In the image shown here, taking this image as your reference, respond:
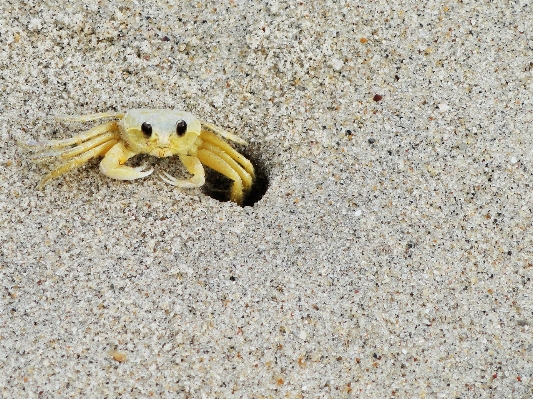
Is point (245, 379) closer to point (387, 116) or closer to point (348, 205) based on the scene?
point (348, 205)

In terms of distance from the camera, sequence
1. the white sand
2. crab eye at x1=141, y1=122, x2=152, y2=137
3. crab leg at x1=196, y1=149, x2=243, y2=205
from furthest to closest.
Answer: crab leg at x1=196, y1=149, x2=243, y2=205, crab eye at x1=141, y1=122, x2=152, y2=137, the white sand

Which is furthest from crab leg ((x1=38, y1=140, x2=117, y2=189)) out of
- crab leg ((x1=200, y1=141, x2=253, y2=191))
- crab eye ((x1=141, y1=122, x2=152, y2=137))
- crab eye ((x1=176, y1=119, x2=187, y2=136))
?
crab leg ((x1=200, y1=141, x2=253, y2=191))

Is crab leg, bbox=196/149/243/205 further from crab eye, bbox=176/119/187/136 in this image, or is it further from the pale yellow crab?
crab eye, bbox=176/119/187/136

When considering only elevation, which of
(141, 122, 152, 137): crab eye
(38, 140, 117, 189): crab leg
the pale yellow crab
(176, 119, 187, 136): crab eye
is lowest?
(38, 140, 117, 189): crab leg

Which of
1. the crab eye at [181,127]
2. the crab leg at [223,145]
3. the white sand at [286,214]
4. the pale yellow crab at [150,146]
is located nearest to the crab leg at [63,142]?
the pale yellow crab at [150,146]

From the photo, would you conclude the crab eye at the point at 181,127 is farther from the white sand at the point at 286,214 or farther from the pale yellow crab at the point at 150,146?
the white sand at the point at 286,214

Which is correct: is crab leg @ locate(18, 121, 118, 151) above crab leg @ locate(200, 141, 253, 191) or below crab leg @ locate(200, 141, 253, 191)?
below

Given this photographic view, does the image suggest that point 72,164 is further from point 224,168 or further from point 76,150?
point 224,168
